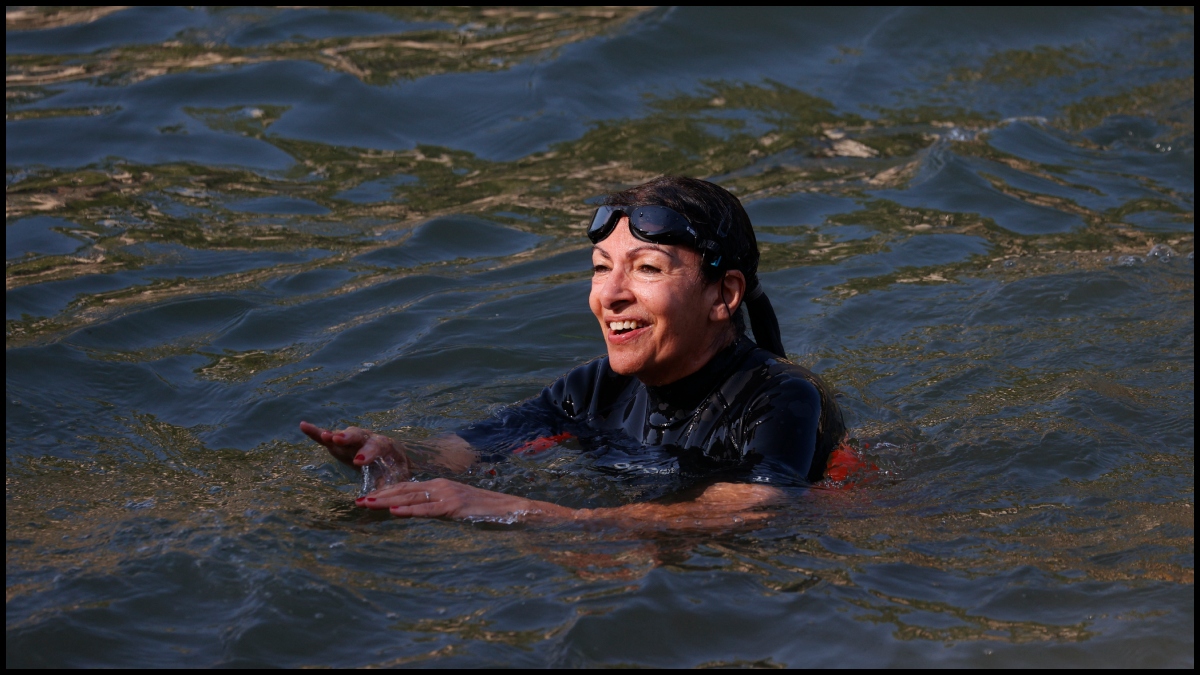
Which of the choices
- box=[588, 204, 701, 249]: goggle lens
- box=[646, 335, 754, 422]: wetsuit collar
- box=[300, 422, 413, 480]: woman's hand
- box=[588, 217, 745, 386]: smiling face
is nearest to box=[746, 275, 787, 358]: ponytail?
box=[646, 335, 754, 422]: wetsuit collar

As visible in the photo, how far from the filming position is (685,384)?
15.1 feet

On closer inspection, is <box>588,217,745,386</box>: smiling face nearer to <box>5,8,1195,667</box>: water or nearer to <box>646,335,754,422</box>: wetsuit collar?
<box>646,335,754,422</box>: wetsuit collar

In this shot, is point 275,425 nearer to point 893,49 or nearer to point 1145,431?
point 1145,431

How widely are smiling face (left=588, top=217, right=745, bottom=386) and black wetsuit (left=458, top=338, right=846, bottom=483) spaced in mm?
185

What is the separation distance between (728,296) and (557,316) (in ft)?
8.26

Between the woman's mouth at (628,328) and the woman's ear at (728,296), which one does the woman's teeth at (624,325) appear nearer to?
the woman's mouth at (628,328)

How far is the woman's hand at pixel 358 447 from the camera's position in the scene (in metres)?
4.14

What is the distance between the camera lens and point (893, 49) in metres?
11.9

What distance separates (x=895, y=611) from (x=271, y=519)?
2.02m

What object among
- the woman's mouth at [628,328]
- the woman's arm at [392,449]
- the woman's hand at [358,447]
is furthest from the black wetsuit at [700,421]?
the woman's hand at [358,447]

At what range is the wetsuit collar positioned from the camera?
459 centimetres

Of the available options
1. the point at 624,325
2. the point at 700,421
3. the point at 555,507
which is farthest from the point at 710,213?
the point at 555,507

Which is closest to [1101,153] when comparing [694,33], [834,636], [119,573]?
[694,33]

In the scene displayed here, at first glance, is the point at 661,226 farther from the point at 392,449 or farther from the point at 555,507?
the point at 392,449
